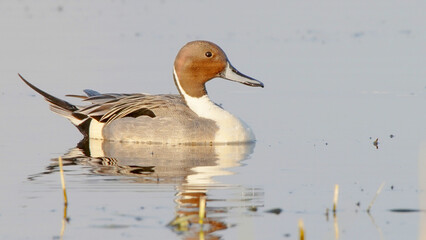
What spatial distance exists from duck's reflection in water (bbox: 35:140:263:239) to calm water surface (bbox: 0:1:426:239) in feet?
0.07

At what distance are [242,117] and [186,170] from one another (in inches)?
121

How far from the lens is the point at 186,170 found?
965 centimetres

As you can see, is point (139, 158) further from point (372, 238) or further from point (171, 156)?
point (372, 238)

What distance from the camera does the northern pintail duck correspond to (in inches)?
448

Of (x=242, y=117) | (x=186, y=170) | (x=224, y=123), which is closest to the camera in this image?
(x=186, y=170)

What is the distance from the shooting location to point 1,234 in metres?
7.08

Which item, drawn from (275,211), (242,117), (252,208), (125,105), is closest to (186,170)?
(252,208)

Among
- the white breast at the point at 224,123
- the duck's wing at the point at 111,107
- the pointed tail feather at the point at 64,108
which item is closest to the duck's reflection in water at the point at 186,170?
the white breast at the point at 224,123

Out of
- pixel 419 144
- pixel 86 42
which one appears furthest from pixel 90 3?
pixel 419 144

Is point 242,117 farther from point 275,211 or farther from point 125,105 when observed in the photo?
point 275,211

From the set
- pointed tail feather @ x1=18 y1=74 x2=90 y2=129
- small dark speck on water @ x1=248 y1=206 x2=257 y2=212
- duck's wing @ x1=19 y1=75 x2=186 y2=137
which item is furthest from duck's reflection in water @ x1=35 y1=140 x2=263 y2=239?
pointed tail feather @ x1=18 y1=74 x2=90 y2=129

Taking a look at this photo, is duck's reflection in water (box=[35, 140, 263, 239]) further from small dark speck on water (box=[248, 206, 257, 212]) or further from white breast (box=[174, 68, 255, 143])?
white breast (box=[174, 68, 255, 143])

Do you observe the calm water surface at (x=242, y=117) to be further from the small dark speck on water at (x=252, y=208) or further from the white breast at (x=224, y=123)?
the white breast at (x=224, y=123)

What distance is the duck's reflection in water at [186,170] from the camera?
7468mm
